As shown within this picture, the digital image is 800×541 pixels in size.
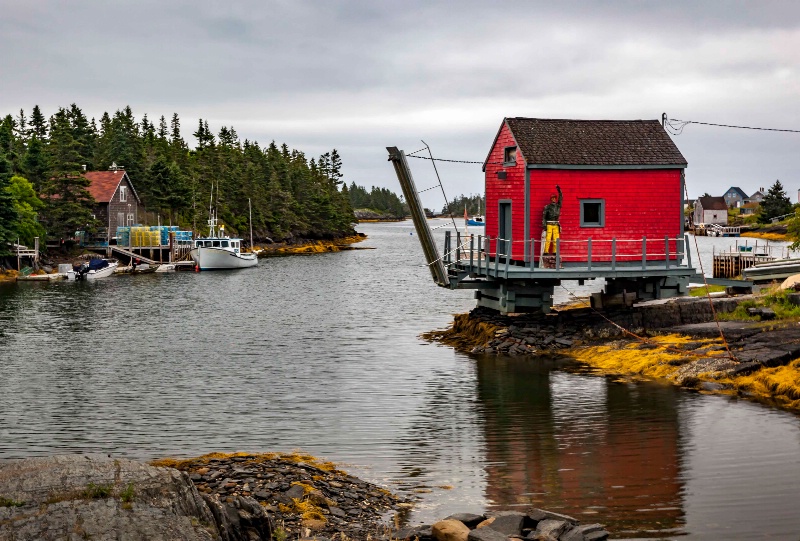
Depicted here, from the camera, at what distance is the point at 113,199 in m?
87.2

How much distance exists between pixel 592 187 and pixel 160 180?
244 ft

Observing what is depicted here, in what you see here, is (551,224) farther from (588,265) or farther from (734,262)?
(734,262)

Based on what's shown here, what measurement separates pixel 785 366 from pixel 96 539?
18614 millimetres

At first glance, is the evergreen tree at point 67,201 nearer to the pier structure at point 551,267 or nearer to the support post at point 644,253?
the pier structure at point 551,267

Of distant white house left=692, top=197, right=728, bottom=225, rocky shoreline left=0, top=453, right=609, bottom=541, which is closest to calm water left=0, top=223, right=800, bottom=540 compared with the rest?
rocky shoreline left=0, top=453, right=609, bottom=541

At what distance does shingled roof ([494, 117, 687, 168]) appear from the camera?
30.7 meters

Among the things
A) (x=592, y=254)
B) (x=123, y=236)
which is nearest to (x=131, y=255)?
(x=123, y=236)

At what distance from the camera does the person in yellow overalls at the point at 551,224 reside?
30.0m

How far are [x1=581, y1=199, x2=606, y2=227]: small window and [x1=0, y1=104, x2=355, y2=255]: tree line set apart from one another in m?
49.9

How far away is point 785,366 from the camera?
22.3m

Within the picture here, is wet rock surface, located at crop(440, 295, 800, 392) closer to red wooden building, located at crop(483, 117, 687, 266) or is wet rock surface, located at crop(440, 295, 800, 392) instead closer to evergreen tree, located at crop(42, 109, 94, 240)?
red wooden building, located at crop(483, 117, 687, 266)

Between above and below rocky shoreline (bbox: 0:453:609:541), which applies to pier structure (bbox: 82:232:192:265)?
above

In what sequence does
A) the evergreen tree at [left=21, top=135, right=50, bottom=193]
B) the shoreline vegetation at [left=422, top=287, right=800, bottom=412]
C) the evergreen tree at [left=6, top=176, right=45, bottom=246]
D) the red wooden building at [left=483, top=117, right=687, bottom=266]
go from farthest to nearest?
1. the evergreen tree at [left=21, top=135, right=50, bottom=193]
2. the evergreen tree at [left=6, top=176, right=45, bottom=246]
3. the red wooden building at [left=483, top=117, right=687, bottom=266]
4. the shoreline vegetation at [left=422, top=287, right=800, bottom=412]

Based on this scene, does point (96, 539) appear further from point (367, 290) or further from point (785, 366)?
point (367, 290)
